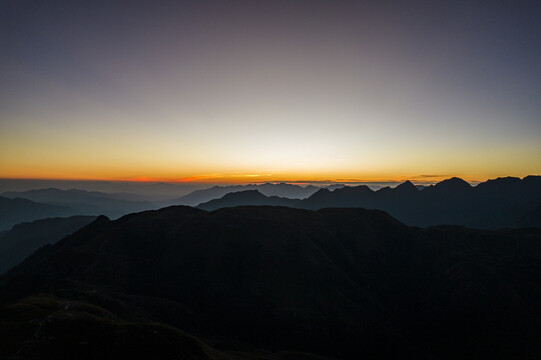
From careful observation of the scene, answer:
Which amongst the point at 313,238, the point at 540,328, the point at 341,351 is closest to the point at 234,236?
the point at 313,238

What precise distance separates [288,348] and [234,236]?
62.4 m

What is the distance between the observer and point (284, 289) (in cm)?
11131

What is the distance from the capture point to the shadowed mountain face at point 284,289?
77438 millimetres

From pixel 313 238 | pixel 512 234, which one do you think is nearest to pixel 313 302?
pixel 313 238

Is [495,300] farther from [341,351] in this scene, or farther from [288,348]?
[288,348]

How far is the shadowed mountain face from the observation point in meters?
77.4

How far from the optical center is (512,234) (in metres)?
170

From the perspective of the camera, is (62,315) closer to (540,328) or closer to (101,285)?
(101,285)

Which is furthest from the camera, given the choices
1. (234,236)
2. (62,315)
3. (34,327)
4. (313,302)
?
(234,236)

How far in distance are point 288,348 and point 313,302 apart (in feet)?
72.6

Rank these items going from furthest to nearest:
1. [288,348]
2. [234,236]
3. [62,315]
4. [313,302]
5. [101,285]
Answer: [234,236] < [313,302] < [101,285] < [288,348] < [62,315]

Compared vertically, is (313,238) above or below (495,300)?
above

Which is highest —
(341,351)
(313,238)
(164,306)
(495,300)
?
(313,238)

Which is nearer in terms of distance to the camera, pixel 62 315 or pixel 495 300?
pixel 62 315
